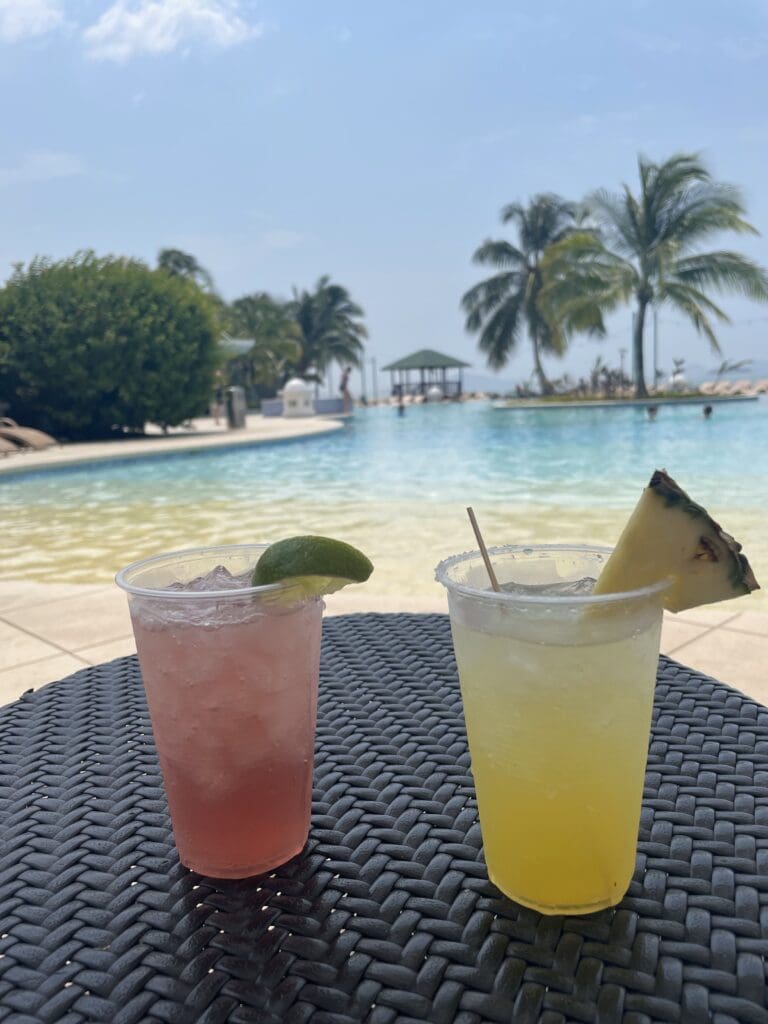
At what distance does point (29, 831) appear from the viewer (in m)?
0.79

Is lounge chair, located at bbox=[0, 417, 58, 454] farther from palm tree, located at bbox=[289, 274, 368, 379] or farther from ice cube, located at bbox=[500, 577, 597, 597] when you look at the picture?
palm tree, located at bbox=[289, 274, 368, 379]

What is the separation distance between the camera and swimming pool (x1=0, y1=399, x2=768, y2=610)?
5539 millimetres

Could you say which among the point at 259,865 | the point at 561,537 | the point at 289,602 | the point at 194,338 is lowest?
the point at 561,537

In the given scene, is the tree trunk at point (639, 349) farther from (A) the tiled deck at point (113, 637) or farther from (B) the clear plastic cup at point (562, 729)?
(B) the clear plastic cup at point (562, 729)

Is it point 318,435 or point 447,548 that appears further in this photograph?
point 318,435

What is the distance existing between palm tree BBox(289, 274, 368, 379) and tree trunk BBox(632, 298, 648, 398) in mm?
16933

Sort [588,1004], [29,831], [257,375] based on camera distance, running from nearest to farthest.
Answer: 1. [588,1004]
2. [29,831]
3. [257,375]

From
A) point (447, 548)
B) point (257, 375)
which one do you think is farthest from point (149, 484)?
point (257, 375)

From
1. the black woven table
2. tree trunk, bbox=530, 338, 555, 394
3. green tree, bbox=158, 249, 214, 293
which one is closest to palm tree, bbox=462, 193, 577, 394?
tree trunk, bbox=530, 338, 555, 394

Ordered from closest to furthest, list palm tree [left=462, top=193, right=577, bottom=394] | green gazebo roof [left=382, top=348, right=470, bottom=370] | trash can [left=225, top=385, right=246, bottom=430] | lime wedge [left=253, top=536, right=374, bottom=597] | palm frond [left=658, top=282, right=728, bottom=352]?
lime wedge [left=253, top=536, right=374, bottom=597], trash can [left=225, top=385, right=246, bottom=430], palm frond [left=658, top=282, right=728, bottom=352], palm tree [left=462, top=193, right=577, bottom=394], green gazebo roof [left=382, top=348, right=470, bottom=370]

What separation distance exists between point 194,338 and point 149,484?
800cm

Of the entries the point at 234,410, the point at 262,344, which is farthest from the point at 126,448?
the point at 262,344

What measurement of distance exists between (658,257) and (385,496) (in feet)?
63.5

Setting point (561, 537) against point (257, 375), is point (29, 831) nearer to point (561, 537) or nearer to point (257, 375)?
point (561, 537)
